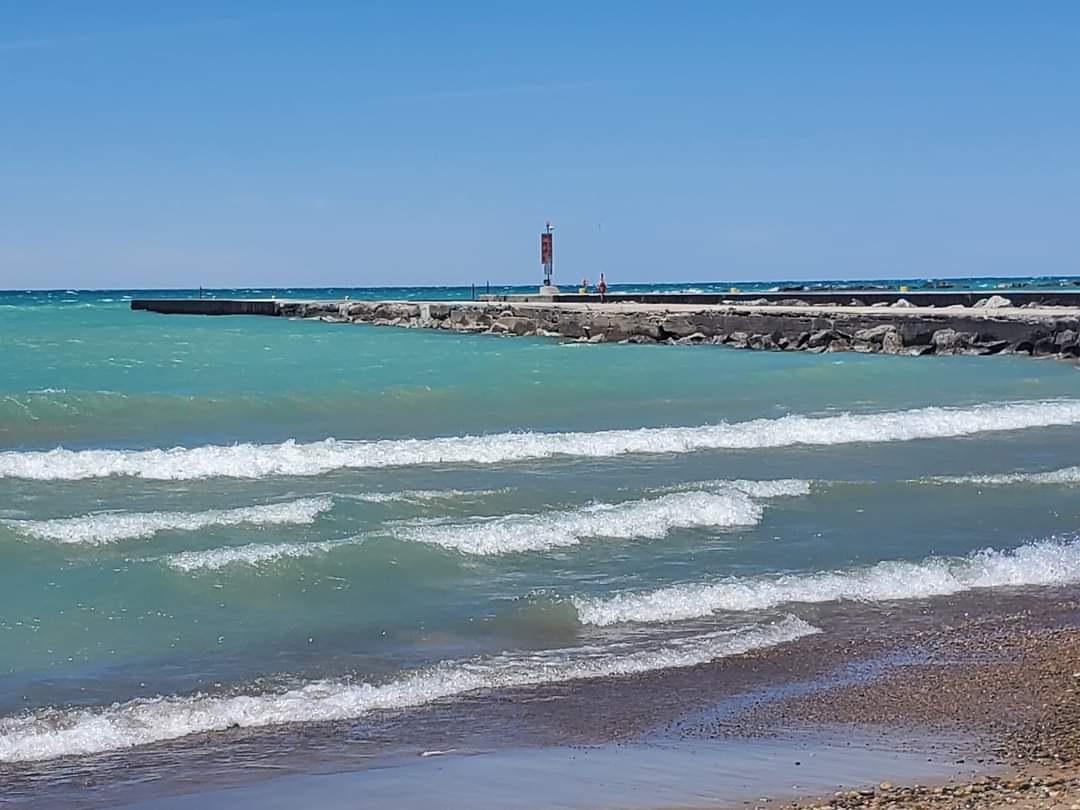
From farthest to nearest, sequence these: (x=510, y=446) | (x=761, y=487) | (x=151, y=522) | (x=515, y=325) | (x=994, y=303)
Answer: 1. (x=515, y=325)
2. (x=994, y=303)
3. (x=510, y=446)
4. (x=761, y=487)
5. (x=151, y=522)

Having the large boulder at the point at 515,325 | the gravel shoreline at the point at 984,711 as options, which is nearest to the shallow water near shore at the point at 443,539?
the gravel shoreline at the point at 984,711

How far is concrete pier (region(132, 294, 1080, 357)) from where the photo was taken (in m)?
33.6

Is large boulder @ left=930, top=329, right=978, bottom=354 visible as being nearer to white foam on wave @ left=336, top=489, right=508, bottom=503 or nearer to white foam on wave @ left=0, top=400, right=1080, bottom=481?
white foam on wave @ left=0, top=400, right=1080, bottom=481

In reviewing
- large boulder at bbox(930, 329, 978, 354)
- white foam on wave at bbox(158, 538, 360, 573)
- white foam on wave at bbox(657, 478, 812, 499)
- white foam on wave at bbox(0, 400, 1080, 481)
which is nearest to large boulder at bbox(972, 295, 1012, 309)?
large boulder at bbox(930, 329, 978, 354)

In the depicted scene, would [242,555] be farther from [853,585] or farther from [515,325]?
[515,325]

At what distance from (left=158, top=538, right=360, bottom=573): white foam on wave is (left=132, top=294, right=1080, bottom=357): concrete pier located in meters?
26.3

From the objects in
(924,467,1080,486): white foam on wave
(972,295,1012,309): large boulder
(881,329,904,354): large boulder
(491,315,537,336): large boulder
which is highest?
(972,295,1012,309): large boulder

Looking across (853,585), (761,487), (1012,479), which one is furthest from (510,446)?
(853,585)

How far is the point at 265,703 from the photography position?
22.0 feet

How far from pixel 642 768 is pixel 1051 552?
230 inches

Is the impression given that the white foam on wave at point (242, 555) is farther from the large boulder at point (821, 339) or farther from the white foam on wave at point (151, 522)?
the large boulder at point (821, 339)

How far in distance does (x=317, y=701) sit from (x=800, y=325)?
32149mm

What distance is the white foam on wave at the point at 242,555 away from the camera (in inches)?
379

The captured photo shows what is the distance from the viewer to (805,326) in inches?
1475
